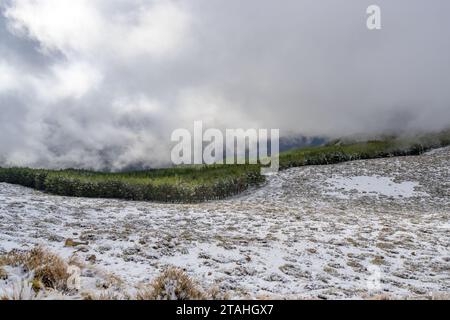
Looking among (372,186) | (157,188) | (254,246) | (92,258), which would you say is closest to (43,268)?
(92,258)

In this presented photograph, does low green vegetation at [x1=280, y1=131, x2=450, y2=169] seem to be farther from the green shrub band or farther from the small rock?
the small rock

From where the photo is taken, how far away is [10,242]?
36.1 feet

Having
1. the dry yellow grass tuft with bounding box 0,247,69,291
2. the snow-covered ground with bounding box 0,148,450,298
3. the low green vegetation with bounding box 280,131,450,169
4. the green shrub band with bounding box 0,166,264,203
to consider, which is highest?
the low green vegetation with bounding box 280,131,450,169

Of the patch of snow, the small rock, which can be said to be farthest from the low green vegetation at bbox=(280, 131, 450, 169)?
the small rock

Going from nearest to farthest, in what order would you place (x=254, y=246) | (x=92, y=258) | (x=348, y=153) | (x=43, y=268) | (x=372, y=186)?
1. (x=43, y=268)
2. (x=92, y=258)
3. (x=254, y=246)
4. (x=372, y=186)
5. (x=348, y=153)

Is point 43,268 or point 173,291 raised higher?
point 43,268

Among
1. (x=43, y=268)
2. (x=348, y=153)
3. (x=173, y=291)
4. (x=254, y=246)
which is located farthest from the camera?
(x=348, y=153)

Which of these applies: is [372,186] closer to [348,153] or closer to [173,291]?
[348,153]

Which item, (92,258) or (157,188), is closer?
(92,258)

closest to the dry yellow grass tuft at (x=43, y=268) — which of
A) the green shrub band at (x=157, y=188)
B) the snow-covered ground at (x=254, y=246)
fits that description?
the snow-covered ground at (x=254, y=246)

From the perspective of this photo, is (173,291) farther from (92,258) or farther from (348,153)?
(348,153)

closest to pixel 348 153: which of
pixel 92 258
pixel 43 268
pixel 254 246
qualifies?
pixel 254 246

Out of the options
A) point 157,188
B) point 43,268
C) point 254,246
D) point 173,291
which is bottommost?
point 254,246

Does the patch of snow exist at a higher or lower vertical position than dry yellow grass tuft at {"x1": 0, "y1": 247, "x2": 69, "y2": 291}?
higher
